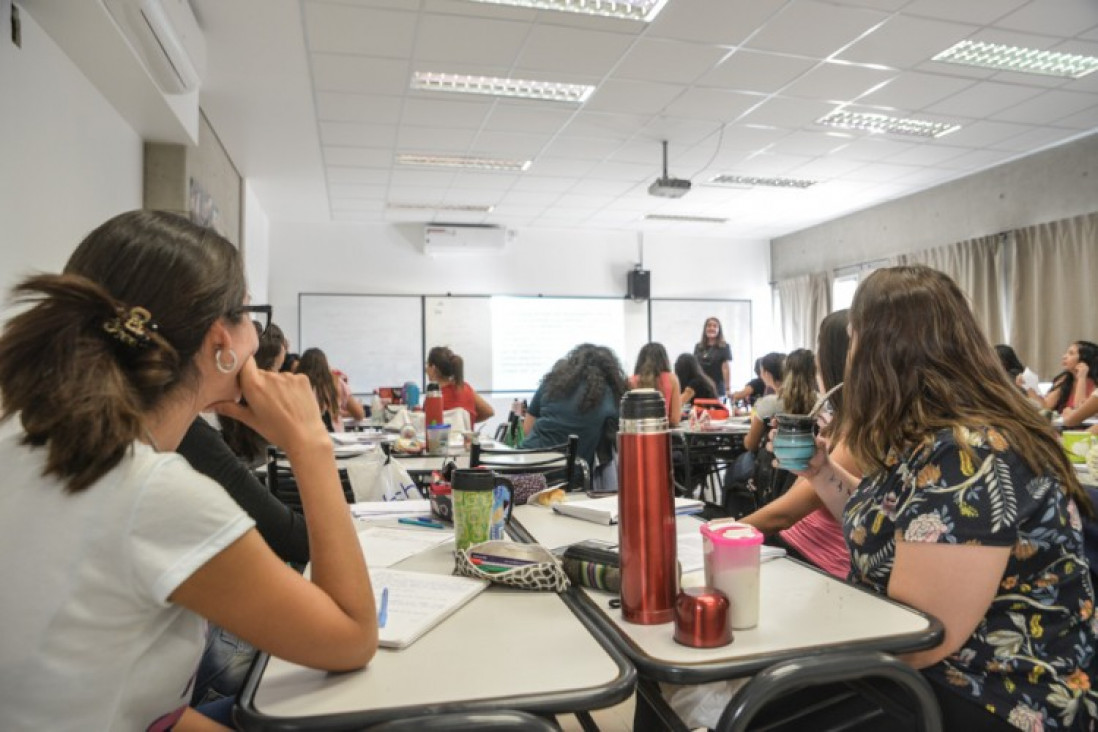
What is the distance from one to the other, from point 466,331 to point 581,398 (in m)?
5.16

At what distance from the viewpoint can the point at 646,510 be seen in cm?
96

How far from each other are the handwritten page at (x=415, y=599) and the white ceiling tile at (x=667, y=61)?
11.1 feet

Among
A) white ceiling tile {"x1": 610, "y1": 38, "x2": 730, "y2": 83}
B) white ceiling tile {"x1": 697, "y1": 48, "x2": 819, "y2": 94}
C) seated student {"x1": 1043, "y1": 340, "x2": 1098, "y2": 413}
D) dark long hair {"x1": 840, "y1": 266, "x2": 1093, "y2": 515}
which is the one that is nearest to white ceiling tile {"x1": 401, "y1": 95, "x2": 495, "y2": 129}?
white ceiling tile {"x1": 610, "y1": 38, "x2": 730, "y2": 83}

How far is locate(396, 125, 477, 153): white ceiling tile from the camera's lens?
505 cm

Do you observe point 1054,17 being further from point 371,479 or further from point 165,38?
point 165,38

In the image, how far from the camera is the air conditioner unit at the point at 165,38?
2717 mm

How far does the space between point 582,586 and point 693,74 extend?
373 cm

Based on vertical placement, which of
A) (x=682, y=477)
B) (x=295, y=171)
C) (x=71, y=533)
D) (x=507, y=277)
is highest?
(x=295, y=171)

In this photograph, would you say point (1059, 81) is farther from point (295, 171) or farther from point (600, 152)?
point (295, 171)

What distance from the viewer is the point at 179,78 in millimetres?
3268

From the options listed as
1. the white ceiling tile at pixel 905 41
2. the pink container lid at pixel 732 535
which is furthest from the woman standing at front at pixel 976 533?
the white ceiling tile at pixel 905 41

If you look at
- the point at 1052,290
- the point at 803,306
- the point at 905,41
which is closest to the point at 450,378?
the point at 905,41

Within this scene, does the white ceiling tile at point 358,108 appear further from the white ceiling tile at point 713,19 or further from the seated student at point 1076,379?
the seated student at point 1076,379

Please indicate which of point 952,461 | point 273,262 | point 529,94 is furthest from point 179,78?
point 273,262
